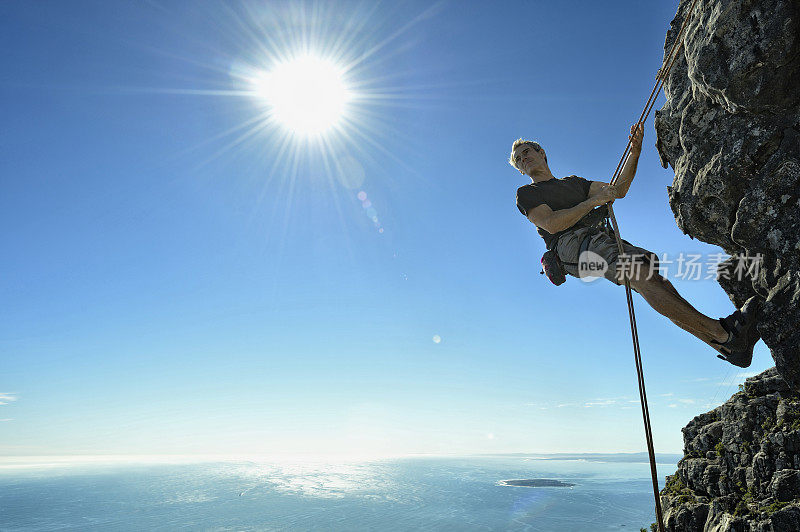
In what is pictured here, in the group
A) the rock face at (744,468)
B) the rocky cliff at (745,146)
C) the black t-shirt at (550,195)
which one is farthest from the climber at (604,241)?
the rock face at (744,468)

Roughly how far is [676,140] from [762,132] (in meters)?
1.59

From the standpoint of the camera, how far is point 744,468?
17.8 m

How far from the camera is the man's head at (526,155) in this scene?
6.51 metres

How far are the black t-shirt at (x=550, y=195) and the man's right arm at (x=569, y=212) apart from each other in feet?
0.71

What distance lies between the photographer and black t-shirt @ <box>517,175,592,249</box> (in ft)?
19.5

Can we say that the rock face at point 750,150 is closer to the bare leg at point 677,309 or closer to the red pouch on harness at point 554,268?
the bare leg at point 677,309

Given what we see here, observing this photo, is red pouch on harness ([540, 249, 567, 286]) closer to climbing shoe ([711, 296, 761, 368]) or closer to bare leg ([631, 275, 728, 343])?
bare leg ([631, 275, 728, 343])

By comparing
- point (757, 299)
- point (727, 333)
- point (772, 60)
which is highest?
point (772, 60)

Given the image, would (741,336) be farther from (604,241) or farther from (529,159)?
(529,159)

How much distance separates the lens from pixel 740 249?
19.9ft

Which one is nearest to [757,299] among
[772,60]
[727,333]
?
[727,333]

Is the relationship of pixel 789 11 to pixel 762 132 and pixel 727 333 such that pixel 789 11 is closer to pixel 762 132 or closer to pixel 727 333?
pixel 762 132

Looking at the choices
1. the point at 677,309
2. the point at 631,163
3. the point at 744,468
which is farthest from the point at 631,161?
the point at 744,468

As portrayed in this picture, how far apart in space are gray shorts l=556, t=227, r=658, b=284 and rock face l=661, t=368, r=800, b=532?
14.5 meters
